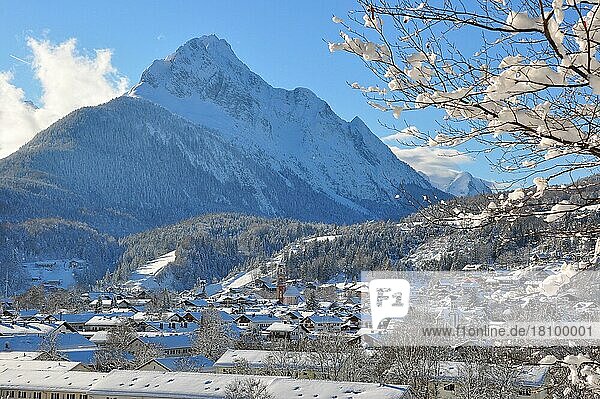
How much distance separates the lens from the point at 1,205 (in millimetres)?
137625

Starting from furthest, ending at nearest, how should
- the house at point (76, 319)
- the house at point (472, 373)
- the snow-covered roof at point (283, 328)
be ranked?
the house at point (76, 319)
the snow-covered roof at point (283, 328)
the house at point (472, 373)

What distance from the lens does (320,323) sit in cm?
4675

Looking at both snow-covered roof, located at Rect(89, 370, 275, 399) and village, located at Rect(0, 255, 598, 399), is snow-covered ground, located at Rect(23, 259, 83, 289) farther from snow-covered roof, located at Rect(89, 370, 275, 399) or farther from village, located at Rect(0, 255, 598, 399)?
snow-covered roof, located at Rect(89, 370, 275, 399)

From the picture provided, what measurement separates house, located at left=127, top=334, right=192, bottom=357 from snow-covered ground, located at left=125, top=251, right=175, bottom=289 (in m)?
62.9

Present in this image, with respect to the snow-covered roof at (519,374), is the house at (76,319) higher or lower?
lower

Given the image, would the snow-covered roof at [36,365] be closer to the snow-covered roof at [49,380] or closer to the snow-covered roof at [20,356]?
the snow-covered roof at [49,380]

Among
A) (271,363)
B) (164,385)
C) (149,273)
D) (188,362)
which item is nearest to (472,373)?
(271,363)

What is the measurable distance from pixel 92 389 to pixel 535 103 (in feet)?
72.4

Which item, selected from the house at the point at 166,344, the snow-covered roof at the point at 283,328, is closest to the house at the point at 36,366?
the house at the point at 166,344

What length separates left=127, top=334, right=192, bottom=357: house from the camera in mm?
35312

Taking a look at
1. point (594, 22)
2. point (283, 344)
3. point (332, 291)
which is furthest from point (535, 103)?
point (332, 291)

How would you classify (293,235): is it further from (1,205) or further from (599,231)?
(599,231)

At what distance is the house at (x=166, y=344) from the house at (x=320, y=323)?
8.87 meters

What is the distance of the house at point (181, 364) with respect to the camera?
2814cm
